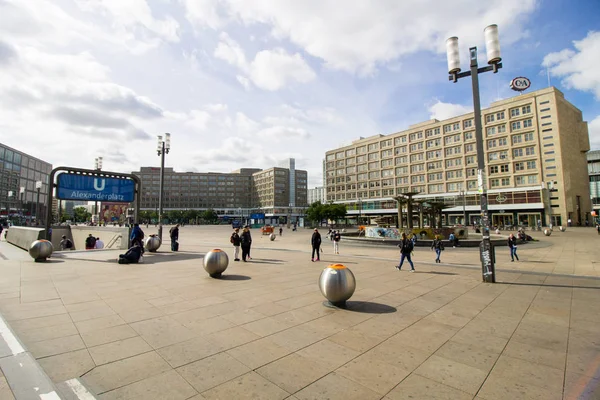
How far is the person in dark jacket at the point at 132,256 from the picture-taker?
1362cm

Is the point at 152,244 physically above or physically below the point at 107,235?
below

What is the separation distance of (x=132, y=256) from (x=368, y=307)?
11623 mm

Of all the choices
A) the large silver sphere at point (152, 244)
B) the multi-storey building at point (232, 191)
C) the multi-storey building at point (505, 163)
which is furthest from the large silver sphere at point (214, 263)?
the multi-storey building at point (232, 191)

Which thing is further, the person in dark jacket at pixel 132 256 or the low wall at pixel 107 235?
the low wall at pixel 107 235

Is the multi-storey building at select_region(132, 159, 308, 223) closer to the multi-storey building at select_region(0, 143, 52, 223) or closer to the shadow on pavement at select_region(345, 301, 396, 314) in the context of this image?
the multi-storey building at select_region(0, 143, 52, 223)

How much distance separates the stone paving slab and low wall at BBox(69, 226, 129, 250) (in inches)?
442

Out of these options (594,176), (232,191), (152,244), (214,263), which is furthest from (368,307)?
(232,191)

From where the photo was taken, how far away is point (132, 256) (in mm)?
13844

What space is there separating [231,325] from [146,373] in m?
1.98

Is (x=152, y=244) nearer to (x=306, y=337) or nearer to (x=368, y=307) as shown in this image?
(x=368, y=307)

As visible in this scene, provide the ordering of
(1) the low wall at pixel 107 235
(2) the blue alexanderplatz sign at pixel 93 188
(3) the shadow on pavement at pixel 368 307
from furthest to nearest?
(1) the low wall at pixel 107 235, (2) the blue alexanderplatz sign at pixel 93 188, (3) the shadow on pavement at pixel 368 307

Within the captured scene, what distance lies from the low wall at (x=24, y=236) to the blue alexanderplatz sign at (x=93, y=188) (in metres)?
2.67

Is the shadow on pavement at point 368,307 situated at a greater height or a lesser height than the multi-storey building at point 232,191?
lesser

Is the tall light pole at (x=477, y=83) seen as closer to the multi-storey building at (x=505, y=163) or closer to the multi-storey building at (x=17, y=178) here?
the multi-storey building at (x=505, y=163)
